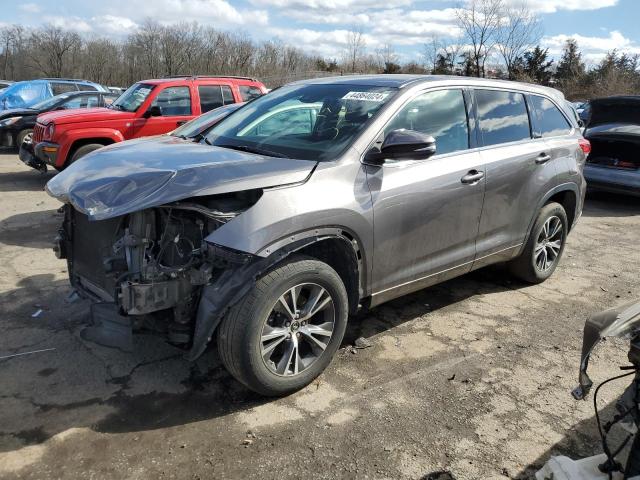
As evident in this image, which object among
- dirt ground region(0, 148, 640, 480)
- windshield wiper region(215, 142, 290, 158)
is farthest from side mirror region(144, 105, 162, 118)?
windshield wiper region(215, 142, 290, 158)

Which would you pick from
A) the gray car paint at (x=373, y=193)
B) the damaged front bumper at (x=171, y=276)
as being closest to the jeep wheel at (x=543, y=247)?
the gray car paint at (x=373, y=193)

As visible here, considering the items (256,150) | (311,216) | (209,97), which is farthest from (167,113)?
(311,216)

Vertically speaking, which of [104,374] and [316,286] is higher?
[316,286]

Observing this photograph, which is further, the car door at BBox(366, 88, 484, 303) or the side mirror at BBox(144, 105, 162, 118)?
the side mirror at BBox(144, 105, 162, 118)

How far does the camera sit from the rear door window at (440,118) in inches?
147

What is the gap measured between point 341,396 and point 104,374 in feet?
4.98

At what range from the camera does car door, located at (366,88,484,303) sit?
3510 mm

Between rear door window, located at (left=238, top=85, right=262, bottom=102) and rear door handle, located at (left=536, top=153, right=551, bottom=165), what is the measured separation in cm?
634

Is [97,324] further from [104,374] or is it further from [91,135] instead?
[91,135]

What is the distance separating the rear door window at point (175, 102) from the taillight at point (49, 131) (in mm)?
1747

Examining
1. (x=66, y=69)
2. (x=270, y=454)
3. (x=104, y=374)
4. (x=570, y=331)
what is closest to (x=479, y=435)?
(x=270, y=454)

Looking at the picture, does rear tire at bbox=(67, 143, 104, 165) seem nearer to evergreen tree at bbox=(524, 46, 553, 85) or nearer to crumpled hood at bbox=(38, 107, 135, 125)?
crumpled hood at bbox=(38, 107, 135, 125)

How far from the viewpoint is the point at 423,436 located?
2.95 m

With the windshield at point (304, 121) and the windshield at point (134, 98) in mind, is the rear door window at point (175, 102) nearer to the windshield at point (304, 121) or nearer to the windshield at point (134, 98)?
the windshield at point (134, 98)
